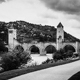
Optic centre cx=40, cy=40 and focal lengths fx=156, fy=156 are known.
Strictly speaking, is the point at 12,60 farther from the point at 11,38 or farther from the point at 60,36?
the point at 11,38

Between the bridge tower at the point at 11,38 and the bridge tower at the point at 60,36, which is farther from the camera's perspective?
the bridge tower at the point at 11,38

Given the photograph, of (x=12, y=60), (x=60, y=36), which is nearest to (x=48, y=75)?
(x=12, y=60)

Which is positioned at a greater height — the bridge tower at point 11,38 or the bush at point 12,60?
the bridge tower at point 11,38

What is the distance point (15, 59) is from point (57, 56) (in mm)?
14437

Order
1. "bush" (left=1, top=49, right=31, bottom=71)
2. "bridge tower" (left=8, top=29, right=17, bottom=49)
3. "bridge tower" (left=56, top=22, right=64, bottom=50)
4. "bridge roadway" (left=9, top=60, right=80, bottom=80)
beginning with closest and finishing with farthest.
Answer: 1. "bridge roadway" (left=9, top=60, right=80, bottom=80)
2. "bush" (left=1, top=49, right=31, bottom=71)
3. "bridge tower" (left=56, top=22, right=64, bottom=50)
4. "bridge tower" (left=8, top=29, right=17, bottom=49)

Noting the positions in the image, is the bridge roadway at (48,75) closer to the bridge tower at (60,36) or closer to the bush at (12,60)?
the bush at (12,60)

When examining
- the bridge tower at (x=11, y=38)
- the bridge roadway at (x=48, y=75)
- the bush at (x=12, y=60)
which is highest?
the bridge tower at (x=11, y=38)

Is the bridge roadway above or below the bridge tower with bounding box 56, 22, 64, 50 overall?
below

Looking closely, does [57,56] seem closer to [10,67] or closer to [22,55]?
[22,55]

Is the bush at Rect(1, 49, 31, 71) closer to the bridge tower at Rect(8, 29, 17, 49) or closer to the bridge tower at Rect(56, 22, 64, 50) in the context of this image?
the bridge tower at Rect(56, 22, 64, 50)

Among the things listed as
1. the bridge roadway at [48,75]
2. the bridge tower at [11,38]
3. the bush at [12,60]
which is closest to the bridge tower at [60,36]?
the bridge tower at [11,38]

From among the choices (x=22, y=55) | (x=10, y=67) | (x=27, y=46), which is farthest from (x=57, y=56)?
(x=27, y=46)

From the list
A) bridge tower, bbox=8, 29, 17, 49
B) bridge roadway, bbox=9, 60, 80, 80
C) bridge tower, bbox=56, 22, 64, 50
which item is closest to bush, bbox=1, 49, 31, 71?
bridge roadway, bbox=9, 60, 80, 80

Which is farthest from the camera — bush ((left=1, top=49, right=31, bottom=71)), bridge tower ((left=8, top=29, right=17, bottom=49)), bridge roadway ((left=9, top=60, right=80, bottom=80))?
bridge tower ((left=8, top=29, right=17, bottom=49))
